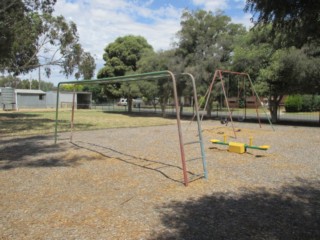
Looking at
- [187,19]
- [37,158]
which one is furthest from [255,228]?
[187,19]

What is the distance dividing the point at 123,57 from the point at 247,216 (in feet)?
103

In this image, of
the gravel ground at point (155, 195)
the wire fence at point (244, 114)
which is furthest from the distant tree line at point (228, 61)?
the gravel ground at point (155, 195)

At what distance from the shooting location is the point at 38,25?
2159cm

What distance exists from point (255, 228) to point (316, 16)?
8.00 ft

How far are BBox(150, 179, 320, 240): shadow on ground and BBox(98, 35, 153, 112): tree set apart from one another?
28.5 m

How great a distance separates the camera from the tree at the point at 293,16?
291cm

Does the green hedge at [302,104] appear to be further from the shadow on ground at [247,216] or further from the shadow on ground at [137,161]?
the shadow on ground at [247,216]

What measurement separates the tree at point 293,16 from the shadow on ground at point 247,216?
2186 millimetres

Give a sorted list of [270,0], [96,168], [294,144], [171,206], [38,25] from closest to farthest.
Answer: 1. [270,0]
2. [171,206]
3. [96,168]
4. [294,144]
5. [38,25]

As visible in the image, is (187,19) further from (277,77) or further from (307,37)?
(307,37)

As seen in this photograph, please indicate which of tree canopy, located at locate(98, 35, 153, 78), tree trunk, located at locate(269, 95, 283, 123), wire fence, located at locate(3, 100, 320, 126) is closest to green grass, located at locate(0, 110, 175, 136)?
wire fence, located at locate(3, 100, 320, 126)

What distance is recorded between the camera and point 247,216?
4371mm

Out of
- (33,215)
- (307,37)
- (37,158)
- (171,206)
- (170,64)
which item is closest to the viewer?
(307,37)

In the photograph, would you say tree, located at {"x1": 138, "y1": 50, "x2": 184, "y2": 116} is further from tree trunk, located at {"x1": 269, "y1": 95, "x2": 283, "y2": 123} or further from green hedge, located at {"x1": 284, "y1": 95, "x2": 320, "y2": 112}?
green hedge, located at {"x1": 284, "y1": 95, "x2": 320, "y2": 112}
